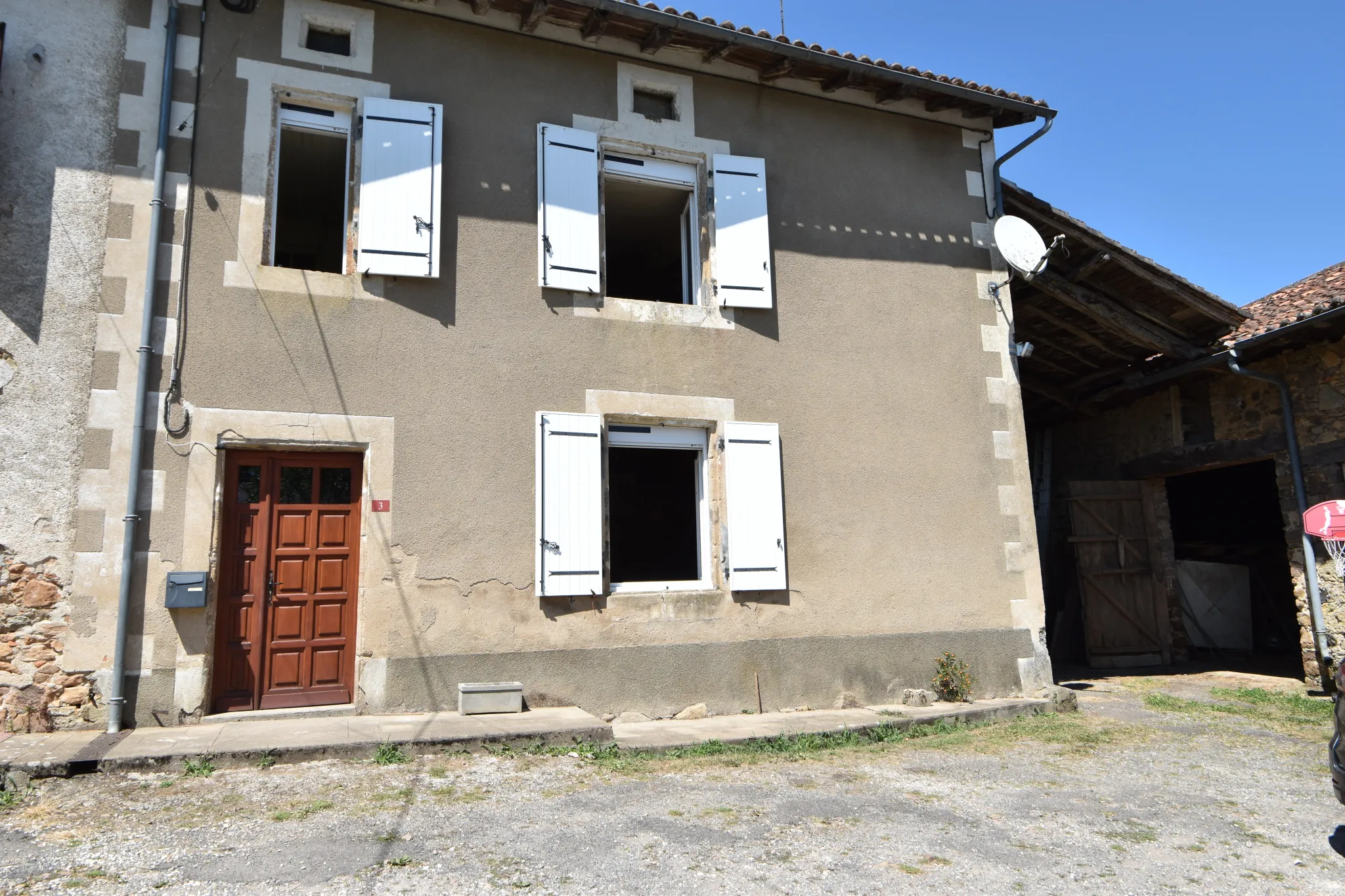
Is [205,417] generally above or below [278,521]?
above

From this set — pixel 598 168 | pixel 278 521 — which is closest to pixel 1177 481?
pixel 598 168

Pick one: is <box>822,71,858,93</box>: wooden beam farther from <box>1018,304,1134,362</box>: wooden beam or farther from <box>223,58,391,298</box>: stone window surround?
<box>223,58,391,298</box>: stone window surround

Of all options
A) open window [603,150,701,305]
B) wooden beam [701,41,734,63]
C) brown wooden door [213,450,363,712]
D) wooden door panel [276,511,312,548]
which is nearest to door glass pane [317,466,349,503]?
brown wooden door [213,450,363,712]

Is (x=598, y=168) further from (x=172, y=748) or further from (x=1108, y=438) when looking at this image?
(x=1108, y=438)

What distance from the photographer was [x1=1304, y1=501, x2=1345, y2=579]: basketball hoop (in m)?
7.70

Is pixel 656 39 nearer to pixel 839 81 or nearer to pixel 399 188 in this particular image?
pixel 839 81

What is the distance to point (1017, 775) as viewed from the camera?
16.9 feet

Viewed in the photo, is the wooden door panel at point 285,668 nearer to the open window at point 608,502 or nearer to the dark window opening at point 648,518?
the open window at point 608,502

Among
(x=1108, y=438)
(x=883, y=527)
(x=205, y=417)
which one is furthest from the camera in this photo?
(x=1108, y=438)

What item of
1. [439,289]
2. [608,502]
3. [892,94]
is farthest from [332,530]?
[892,94]

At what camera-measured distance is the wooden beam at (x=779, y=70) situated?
7.20 m

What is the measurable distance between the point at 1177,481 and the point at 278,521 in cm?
1187

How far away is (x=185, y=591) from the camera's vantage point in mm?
5289

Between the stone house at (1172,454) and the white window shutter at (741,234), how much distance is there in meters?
2.69
